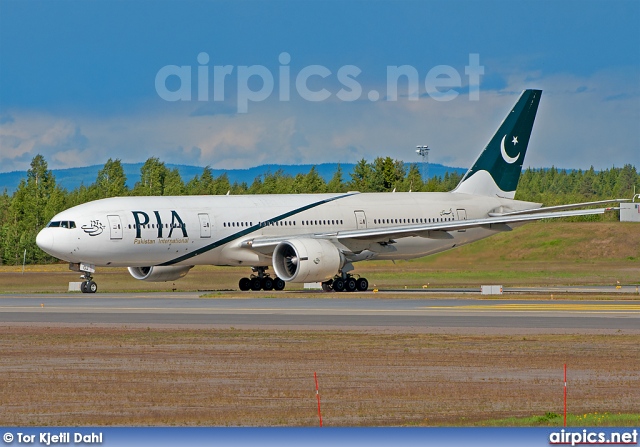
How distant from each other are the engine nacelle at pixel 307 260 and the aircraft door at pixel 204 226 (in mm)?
3013

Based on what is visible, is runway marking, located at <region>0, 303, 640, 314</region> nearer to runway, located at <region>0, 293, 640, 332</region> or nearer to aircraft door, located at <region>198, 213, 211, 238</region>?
runway, located at <region>0, 293, 640, 332</region>

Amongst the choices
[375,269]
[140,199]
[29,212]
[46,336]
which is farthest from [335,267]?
[29,212]

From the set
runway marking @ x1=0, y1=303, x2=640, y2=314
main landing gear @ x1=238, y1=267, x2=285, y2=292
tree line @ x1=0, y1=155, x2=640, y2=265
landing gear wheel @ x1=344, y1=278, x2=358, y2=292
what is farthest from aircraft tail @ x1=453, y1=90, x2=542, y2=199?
tree line @ x1=0, y1=155, x2=640, y2=265

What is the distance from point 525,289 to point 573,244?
1626 centimetres

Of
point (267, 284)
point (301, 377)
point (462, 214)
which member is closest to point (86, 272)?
point (267, 284)

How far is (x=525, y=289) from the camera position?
1954 inches

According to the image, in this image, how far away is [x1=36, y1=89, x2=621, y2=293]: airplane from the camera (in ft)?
150

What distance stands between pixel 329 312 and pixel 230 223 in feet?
45.7

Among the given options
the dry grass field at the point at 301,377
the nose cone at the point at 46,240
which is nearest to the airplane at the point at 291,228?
the nose cone at the point at 46,240

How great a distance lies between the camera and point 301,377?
65.5ft

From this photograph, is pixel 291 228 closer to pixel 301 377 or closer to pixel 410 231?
pixel 410 231

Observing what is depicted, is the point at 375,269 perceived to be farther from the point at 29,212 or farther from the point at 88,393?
the point at 29,212

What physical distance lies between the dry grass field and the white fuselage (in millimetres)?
17536

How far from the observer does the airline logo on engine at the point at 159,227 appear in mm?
46031
